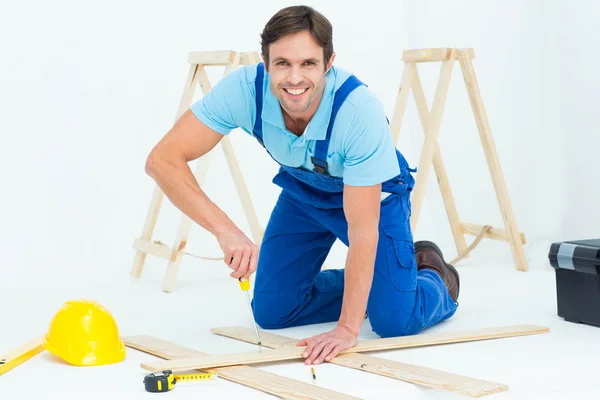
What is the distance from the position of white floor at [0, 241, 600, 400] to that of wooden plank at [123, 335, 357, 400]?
1.1 inches

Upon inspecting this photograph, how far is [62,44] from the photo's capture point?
4320mm

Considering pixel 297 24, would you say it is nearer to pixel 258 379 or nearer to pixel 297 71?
pixel 297 71

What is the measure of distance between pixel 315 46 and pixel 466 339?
1079 mm

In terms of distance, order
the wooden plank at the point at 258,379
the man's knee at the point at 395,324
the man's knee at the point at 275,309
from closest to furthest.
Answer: the wooden plank at the point at 258,379 → the man's knee at the point at 395,324 → the man's knee at the point at 275,309

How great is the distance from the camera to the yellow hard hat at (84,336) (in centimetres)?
262

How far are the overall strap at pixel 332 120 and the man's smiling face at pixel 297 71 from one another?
0.06m

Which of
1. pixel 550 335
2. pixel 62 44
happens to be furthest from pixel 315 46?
pixel 62 44

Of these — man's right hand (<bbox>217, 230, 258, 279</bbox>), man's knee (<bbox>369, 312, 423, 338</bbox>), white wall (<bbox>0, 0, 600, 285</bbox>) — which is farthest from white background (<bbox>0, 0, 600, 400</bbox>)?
man's right hand (<bbox>217, 230, 258, 279</bbox>)

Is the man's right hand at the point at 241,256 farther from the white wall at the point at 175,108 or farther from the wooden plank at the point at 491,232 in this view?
the wooden plank at the point at 491,232

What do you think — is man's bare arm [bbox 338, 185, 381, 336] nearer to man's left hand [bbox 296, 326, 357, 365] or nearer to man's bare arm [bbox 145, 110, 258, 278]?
man's left hand [bbox 296, 326, 357, 365]

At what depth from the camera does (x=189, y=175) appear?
2703mm

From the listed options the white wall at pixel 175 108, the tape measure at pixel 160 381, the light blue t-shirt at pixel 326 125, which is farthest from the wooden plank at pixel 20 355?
the white wall at pixel 175 108

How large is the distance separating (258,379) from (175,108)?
2.46 metres

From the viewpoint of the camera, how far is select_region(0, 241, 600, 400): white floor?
7.79ft
